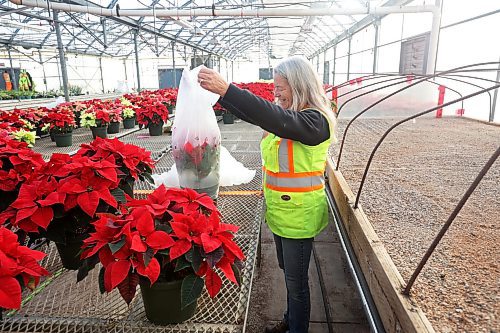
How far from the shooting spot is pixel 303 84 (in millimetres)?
1491

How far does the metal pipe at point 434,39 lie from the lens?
6699 millimetres

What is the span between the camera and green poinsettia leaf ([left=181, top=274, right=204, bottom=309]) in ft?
3.30

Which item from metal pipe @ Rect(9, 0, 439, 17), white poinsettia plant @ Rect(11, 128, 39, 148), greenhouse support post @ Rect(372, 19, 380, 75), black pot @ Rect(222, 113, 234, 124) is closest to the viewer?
white poinsettia plant @ Rect(11, 128, 39, 148)

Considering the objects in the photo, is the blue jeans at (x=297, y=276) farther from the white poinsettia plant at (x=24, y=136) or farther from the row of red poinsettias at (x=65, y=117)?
the row of red poinsettias at (x=65, y=117)

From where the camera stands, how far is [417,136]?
3.96 metres

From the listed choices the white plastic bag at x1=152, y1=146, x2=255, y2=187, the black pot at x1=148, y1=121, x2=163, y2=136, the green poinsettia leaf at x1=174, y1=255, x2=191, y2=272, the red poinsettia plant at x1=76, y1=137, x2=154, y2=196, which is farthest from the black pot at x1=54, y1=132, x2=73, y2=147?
the green poinsettia leaf at x1=174, y1=255, x2=191, y2=272

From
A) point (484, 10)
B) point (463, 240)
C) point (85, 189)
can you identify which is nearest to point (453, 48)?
point (484, 10)

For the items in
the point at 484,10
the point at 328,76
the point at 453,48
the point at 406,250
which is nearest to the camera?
the point at 406,250

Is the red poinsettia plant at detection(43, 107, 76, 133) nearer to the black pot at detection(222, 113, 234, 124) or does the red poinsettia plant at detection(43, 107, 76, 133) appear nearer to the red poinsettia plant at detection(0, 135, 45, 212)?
the red poinsettia plant at detection(0, 135, 45, 212)

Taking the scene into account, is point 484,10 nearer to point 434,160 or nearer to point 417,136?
point 417,136

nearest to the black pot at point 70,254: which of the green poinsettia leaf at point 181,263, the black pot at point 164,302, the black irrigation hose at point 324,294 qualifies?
the black pot at point 164,302

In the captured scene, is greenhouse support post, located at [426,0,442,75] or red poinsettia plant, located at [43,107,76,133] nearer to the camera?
red poinsettia plant, located at [43,107,76,133]

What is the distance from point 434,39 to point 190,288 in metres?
7.65

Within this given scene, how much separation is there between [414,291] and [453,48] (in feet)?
22.0
